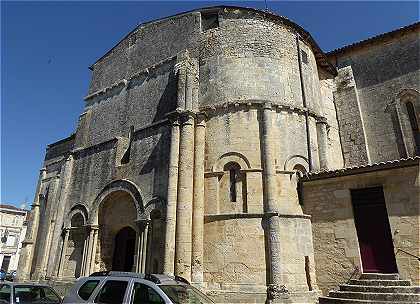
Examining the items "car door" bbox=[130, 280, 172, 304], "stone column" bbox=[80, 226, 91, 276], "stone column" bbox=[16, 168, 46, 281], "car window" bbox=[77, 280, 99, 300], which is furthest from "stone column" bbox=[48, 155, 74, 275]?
"car door" bbox=[130, 280, 172, 304]

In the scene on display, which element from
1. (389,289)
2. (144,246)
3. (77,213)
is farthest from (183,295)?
(77,213)

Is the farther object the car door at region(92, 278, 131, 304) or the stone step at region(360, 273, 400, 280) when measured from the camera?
the stone step at region(360, 273, 400, 280)

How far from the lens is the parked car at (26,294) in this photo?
7.13 metres

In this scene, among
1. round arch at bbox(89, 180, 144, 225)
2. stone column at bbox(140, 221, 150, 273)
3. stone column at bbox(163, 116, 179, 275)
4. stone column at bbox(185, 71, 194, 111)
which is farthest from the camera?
round arch at bbox(89, 180, 144, 225)

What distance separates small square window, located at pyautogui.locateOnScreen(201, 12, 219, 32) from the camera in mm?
15053

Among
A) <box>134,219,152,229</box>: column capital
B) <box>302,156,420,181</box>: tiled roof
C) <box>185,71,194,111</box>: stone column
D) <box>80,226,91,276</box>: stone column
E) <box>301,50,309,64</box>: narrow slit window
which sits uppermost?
<box>301,50,309,64</box>: narrow slit window

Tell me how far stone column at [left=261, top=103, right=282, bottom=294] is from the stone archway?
6072mm

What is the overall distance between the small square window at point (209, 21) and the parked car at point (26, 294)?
12127 millimetres

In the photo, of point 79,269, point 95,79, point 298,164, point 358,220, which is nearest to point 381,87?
point 298,164

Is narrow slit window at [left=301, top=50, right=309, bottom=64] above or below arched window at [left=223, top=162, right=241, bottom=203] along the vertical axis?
above

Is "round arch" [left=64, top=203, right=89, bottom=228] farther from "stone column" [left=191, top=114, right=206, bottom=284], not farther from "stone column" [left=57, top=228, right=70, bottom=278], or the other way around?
"stone column" [left=191, top=114, right=206, bottom=284]

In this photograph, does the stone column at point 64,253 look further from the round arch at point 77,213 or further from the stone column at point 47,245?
the stone column at point 47,245

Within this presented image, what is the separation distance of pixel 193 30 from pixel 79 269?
1203 cm

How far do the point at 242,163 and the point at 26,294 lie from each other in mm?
7628
